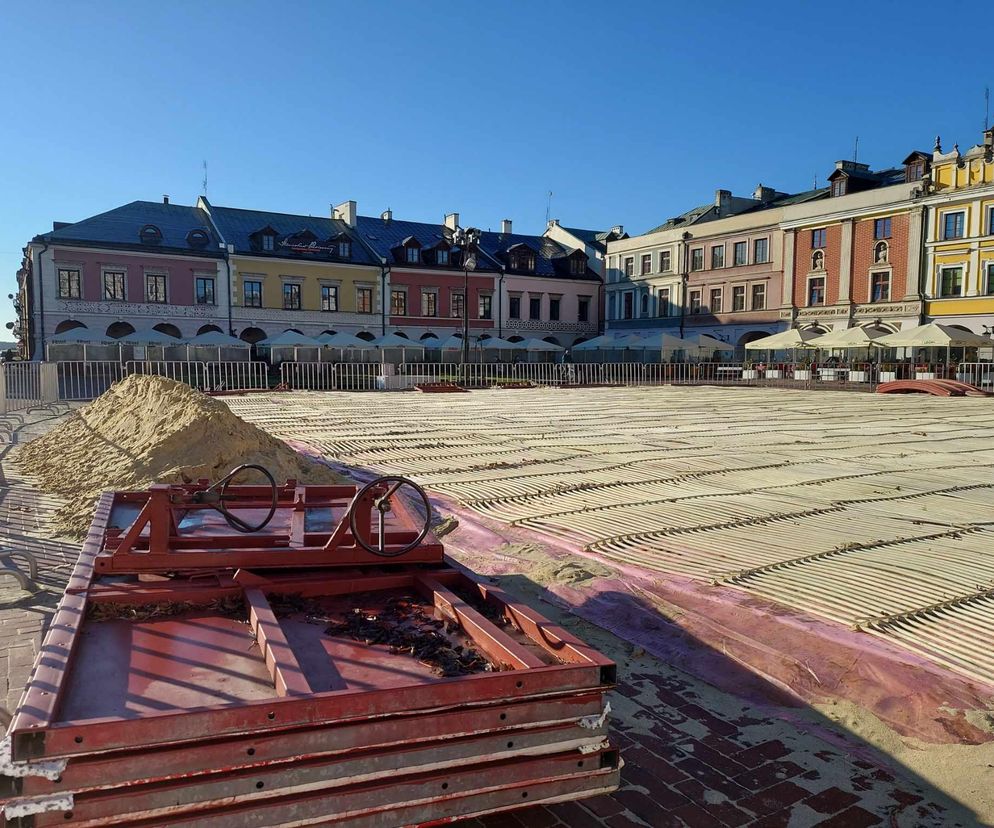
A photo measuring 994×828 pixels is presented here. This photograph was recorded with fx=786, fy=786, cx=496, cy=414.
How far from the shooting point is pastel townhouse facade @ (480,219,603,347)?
54.5 meters

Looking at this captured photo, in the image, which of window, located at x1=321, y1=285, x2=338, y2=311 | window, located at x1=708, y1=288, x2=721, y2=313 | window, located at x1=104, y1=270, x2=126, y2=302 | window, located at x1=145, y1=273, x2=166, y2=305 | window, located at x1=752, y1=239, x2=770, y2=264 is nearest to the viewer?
window, located at x1=104, y1=270, x2=126, y2=302

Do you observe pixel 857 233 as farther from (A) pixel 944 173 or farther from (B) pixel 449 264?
(B) pixel 449 264

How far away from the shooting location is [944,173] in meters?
39.9

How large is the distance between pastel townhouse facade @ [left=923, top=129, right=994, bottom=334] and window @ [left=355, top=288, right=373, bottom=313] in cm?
3148

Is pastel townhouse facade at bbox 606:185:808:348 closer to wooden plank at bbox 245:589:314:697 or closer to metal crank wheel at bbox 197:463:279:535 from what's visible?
metal crank wheel at bbox 197:463:279:535

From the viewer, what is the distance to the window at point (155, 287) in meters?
42.4

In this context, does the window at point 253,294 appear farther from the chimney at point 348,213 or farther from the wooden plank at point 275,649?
the wooden plank at point 275,649

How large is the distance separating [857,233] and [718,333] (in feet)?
34.0

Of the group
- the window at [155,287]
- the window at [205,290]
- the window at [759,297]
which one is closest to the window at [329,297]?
the window at [205,290]

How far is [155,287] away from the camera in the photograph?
140 feet

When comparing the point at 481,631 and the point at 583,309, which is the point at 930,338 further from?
the point at 481,631

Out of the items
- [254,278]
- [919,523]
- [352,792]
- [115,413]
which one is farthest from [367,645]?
[254,278]

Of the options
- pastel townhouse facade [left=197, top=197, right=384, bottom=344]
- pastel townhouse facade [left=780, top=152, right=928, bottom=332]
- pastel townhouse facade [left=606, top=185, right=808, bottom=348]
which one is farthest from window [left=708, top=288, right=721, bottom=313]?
pastel townhouse facade [left=197, top=197, right=384, bottom=344]

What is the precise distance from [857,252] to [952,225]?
4.96 meters
